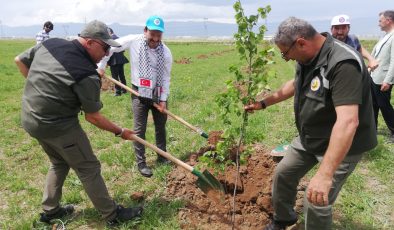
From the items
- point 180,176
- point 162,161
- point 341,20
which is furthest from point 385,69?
point 162,161

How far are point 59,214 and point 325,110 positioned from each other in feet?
11.1

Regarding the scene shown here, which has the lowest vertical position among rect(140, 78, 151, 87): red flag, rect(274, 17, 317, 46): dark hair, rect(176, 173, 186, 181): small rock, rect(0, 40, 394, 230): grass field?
rect(0, 40, 394, 230): grass field

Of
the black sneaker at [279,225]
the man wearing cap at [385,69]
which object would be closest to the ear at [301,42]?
the black sneaker at [279,225]

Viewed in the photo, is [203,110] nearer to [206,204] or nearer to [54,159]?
[206,204]

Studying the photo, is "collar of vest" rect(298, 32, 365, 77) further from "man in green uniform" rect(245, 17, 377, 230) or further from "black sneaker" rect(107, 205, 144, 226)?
"black sneaker" rect(107, 205, 144, 226)

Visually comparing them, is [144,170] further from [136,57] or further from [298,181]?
[298,181]

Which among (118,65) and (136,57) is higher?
(136,57)

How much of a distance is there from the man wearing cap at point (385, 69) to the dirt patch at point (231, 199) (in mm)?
2744

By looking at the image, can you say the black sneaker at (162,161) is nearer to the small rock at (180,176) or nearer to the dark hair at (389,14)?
the small rock at (180,176)

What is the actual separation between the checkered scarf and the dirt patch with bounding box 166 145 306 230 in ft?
4.14

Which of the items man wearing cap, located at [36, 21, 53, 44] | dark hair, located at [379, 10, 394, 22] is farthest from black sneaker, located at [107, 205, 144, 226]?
man wearing cap, located at [36, 21, 53, 44]

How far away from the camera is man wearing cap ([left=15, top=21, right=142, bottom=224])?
3.50 m

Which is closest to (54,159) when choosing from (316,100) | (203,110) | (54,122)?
(54,122)

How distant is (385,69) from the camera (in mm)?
6555
